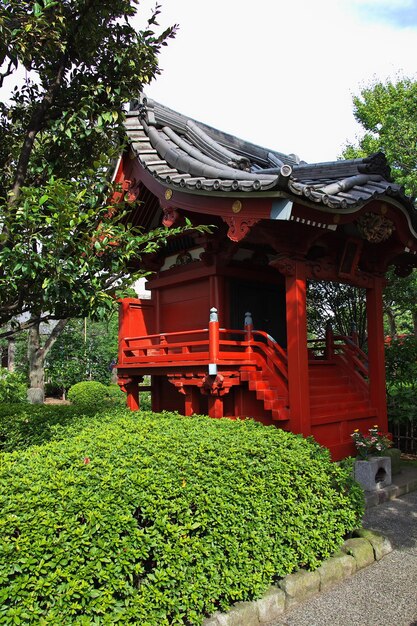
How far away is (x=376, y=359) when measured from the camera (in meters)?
8.76

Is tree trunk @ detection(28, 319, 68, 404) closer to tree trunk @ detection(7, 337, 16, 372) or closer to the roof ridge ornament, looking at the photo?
tree trunk @ detection(7, 337, 16, 372)

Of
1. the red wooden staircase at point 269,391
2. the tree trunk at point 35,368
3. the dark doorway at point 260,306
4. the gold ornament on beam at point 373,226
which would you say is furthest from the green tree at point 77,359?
the gold ornament on beam at point 373,226

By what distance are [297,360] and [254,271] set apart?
259 cm

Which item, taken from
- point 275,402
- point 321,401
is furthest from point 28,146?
point 321,401

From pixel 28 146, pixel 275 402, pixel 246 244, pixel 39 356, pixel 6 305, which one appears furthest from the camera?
pixel 39 356

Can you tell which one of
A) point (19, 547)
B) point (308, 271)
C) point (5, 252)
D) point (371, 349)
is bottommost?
point (19, 547)

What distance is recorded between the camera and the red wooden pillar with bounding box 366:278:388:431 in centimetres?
871

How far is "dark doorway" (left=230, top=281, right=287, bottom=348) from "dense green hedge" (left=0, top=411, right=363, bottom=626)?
13.1 ft

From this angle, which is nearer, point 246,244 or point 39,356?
point 246,244

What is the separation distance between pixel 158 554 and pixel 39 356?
612 inches

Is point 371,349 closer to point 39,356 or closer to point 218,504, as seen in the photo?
point 218,504

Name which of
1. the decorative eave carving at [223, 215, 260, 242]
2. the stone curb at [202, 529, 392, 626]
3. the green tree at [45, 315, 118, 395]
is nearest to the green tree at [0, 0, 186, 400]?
the decorative eave carving at [223, 215, 260, 242]

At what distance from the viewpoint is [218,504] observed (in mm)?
3828

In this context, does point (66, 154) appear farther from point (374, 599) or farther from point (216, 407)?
point (374, 599)
